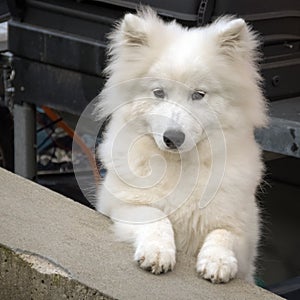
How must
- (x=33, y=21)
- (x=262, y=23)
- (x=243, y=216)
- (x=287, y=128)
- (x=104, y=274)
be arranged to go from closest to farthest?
(x=104, y=274), (x=243, y=216), (x=287, y=128), (x=262, y=23), (x=33, y=21)

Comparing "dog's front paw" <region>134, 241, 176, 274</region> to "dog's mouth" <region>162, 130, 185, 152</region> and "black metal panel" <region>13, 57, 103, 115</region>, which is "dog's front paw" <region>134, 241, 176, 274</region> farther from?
"black metal panel" <region>13, 57, 103, 115</region>

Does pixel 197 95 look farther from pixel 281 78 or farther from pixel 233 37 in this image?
pixel 281 78

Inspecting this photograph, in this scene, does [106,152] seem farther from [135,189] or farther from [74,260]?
[74,260]

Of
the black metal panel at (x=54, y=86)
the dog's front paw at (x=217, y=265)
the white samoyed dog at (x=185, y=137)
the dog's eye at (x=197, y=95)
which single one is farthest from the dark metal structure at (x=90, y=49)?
the dog's front paw at (x=217, y=265)

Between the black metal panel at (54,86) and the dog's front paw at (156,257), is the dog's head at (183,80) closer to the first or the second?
the dog's front paw at (156,257)

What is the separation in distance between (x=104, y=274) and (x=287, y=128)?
1.77 m

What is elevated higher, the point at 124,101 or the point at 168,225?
the point at 124,101

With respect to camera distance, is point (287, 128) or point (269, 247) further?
point (269, 247)

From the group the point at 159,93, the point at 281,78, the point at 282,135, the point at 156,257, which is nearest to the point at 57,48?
the point at 281,78

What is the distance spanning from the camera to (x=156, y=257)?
2.77m

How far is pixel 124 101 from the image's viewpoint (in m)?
3.09

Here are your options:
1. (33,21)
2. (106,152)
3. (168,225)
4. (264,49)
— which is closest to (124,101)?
(106,152)

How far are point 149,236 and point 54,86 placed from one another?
8.48ft

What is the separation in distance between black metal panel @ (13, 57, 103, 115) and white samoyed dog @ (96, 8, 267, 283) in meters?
1.86
